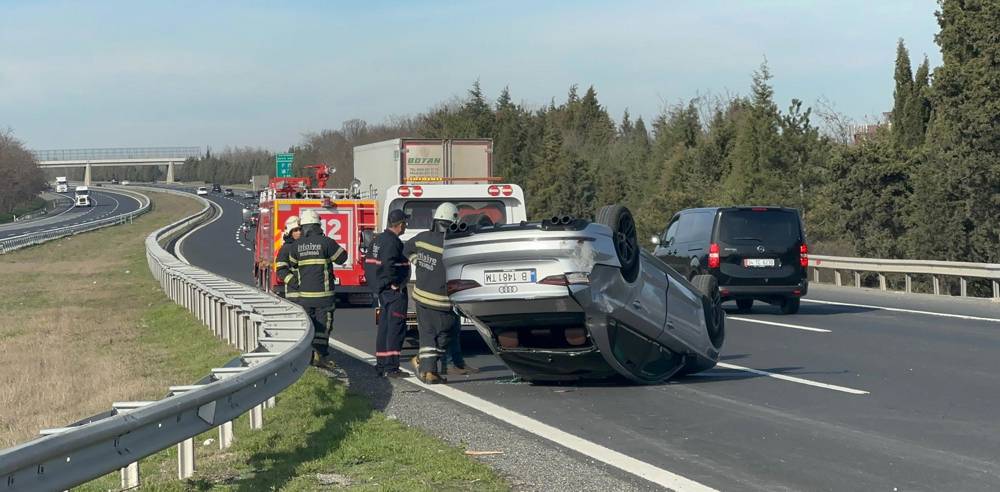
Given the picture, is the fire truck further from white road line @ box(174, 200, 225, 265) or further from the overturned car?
white road line @ box(174, 200, 225, 265)

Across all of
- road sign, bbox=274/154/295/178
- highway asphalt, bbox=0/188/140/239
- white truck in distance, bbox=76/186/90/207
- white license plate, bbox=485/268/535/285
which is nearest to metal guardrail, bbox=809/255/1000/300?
white license plate, bbox=485/268/535/285

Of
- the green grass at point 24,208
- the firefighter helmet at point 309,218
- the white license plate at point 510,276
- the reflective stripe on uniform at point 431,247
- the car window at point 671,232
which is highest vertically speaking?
the firefighter helmet at point 309,218

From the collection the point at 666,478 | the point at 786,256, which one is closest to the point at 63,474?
the point at 666,478

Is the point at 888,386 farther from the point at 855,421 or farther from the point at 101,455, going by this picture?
the point at 101,455

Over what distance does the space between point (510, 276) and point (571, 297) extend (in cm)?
56

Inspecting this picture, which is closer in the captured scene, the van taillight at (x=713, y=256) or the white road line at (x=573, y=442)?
the white road line at (x=573, y=442)

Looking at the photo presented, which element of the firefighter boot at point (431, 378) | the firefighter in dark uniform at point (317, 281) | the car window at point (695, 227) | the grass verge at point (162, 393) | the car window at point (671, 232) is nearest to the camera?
the grass verge at point (162, 393)

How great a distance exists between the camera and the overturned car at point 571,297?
424 inches

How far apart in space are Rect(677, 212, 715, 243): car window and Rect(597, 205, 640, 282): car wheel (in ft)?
34.7

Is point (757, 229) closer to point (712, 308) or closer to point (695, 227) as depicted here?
point (695, 227)

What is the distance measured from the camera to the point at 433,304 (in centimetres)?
1284

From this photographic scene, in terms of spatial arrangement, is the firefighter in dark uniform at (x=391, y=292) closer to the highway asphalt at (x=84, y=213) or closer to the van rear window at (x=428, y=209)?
the van rear window at (x=428, y=209)

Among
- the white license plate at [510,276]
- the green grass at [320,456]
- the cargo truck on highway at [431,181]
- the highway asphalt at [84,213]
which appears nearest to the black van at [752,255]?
the cargo truck on highway at [431,181]

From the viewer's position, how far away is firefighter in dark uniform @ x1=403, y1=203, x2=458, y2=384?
42.2 ft
